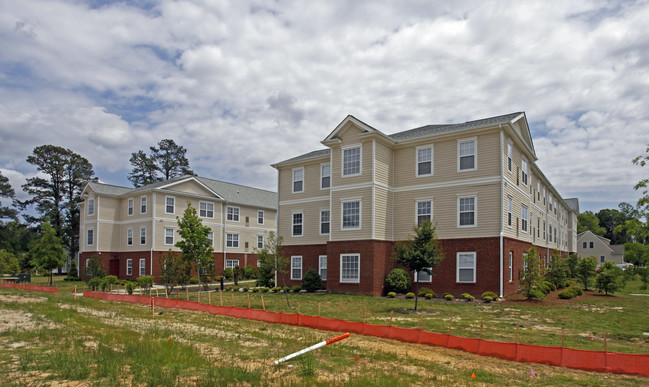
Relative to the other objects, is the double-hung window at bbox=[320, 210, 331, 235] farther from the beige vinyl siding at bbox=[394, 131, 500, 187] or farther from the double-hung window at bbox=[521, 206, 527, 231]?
the double-hung window at bbox=[521, 206, 527, 231]

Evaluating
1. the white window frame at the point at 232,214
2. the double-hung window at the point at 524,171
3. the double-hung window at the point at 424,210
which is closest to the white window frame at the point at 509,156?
the double-hung window at the point at 524,171

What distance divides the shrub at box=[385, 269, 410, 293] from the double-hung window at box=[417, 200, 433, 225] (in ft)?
10.4

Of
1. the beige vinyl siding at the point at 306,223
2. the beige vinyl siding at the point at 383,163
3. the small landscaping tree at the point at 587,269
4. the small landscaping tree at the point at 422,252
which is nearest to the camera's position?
the small landscaping tree at the point at 422,252

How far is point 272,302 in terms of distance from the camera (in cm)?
2441

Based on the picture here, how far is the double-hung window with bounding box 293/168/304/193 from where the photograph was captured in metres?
33.2

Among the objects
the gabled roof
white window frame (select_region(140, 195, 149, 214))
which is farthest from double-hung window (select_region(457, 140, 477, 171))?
white window frame (select_region(140, 195, 149, 214))

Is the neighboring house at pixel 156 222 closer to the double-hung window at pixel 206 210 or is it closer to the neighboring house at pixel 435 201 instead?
the double-hung window at pixel 206 210

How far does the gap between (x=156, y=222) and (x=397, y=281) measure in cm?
2533

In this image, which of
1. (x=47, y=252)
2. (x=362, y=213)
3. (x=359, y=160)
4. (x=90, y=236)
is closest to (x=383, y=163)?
(x=359, y=160)

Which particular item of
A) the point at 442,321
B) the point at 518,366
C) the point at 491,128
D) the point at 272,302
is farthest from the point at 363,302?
the point at 518,366

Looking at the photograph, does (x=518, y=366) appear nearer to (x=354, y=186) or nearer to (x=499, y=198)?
(x=499, y=198)

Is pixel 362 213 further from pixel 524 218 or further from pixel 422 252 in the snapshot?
pixel 524 218

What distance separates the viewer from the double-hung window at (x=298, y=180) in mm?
33156

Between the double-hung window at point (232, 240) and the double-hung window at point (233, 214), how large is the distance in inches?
64.4
